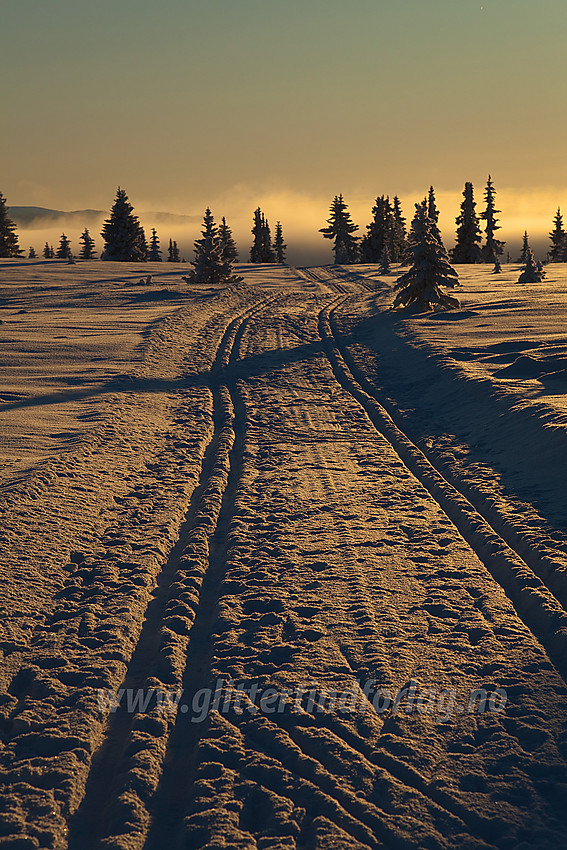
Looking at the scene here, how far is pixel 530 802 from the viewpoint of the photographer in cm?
360

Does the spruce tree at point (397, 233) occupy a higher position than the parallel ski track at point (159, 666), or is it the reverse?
the spruce tree at point (397, 233)

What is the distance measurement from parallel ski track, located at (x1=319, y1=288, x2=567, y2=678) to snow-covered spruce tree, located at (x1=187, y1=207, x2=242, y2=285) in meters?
24.8

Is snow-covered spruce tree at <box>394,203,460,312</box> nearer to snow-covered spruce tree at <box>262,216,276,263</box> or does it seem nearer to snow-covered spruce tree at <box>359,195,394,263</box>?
snow-covered spruce tree at <box>359,195,394,263</box>

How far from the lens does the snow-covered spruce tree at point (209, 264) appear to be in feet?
114

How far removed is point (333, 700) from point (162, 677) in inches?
48.0

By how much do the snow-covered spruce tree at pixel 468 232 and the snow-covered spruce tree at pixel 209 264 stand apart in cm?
3618

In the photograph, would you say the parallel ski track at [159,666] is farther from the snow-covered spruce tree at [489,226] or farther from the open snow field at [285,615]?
the snow-covered spruce tree at [489,226]

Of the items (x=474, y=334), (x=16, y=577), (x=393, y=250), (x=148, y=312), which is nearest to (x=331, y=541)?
(x=16, y=577)

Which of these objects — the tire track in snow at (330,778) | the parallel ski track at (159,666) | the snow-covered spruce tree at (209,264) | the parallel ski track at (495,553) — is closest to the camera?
the tire track in snow at (330,778)

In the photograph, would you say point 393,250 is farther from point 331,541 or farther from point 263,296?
point 331,541

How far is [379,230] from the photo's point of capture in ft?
226

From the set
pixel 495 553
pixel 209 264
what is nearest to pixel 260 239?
pixel 209 264

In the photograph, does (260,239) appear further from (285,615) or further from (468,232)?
(285,615)

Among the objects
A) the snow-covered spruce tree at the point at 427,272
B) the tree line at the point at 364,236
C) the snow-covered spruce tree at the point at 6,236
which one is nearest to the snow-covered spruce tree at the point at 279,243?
the tree line at the point at 364,236
